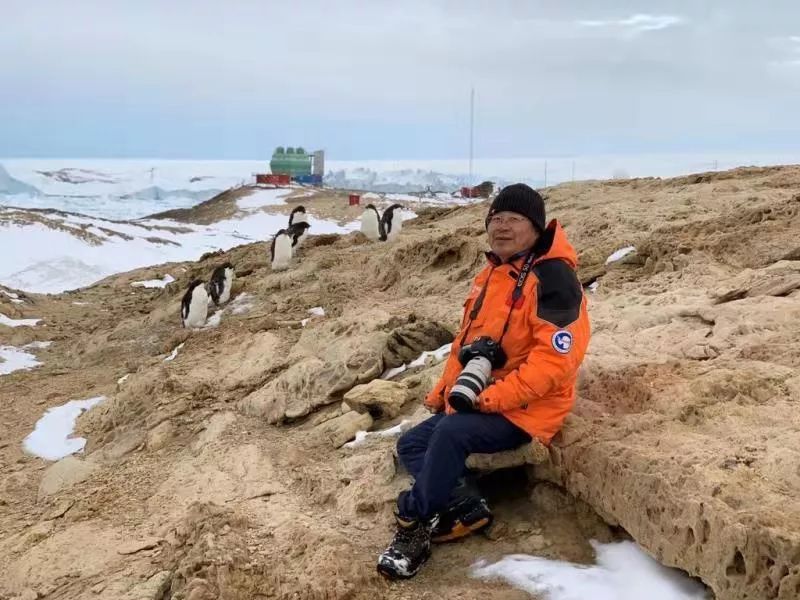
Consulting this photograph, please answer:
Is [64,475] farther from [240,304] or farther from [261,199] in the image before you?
[261,199]

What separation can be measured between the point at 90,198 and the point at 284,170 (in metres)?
18.0

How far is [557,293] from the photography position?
296cm

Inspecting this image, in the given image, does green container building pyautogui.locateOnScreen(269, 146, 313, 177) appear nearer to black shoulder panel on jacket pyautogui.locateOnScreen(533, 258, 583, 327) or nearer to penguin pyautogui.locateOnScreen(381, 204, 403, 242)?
penguin pyautogui.locateOnScreen(381, 204, 403, 242)

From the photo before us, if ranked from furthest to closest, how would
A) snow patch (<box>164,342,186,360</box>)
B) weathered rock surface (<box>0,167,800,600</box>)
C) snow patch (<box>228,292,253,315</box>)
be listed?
snow patch (<box>228,292,253,315</box>), snow patch (<box>164,342,186,360</box>), weathered rock surface (<box>0,167,800,600</box>)

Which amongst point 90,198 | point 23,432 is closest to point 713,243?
point 23,432

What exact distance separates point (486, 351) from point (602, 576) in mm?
1017

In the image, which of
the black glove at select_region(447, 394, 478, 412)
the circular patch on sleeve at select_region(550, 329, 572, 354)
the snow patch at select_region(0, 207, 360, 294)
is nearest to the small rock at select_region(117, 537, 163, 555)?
the black glove at select_region(447, 394, 478, 412)

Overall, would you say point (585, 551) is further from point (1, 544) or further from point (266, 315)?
point (266, 315)

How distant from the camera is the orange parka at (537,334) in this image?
289cm

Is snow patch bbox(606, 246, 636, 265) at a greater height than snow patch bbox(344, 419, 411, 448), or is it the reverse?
snow patch bbox(606, 246, 636, 265)

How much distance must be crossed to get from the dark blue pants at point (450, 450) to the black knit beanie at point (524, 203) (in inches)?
35.6

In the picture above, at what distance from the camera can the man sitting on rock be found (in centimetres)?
289

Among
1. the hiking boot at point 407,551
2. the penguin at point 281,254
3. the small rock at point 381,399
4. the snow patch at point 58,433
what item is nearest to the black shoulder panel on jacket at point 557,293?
the hiking boot at point 407,551

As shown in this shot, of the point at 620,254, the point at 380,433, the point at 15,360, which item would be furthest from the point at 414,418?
the point at 15,360
